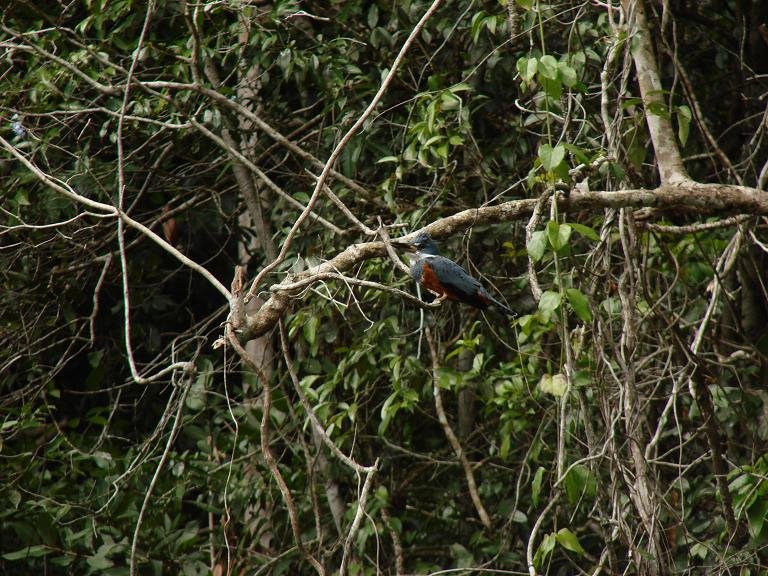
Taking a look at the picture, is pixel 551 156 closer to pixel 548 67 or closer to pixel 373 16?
pixel 548 67

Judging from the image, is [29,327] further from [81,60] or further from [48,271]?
[81,60]

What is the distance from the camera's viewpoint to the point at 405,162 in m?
4.97

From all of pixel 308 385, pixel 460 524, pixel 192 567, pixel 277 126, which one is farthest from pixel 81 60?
pixel 460 524

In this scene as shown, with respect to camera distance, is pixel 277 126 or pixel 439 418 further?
pixel 277 126

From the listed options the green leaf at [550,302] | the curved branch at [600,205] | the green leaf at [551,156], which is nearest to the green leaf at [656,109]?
the curved branch at [600,205]

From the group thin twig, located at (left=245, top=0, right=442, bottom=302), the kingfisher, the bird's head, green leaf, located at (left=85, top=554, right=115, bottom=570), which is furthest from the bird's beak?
green leaf, located at (left=85, top=554, right=115, bottom=570)

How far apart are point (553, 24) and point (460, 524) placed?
9.56 ft

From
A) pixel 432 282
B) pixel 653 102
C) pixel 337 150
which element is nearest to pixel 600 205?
pixel 653 102

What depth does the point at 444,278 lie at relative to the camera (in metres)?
4.19

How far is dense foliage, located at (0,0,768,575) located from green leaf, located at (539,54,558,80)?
1.33 m

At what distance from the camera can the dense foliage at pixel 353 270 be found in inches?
185

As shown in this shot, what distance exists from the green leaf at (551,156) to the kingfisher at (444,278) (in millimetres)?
959

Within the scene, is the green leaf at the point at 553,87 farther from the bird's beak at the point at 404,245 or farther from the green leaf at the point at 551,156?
the bird's beak at the point at 404,245

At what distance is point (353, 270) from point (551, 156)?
2185mm
